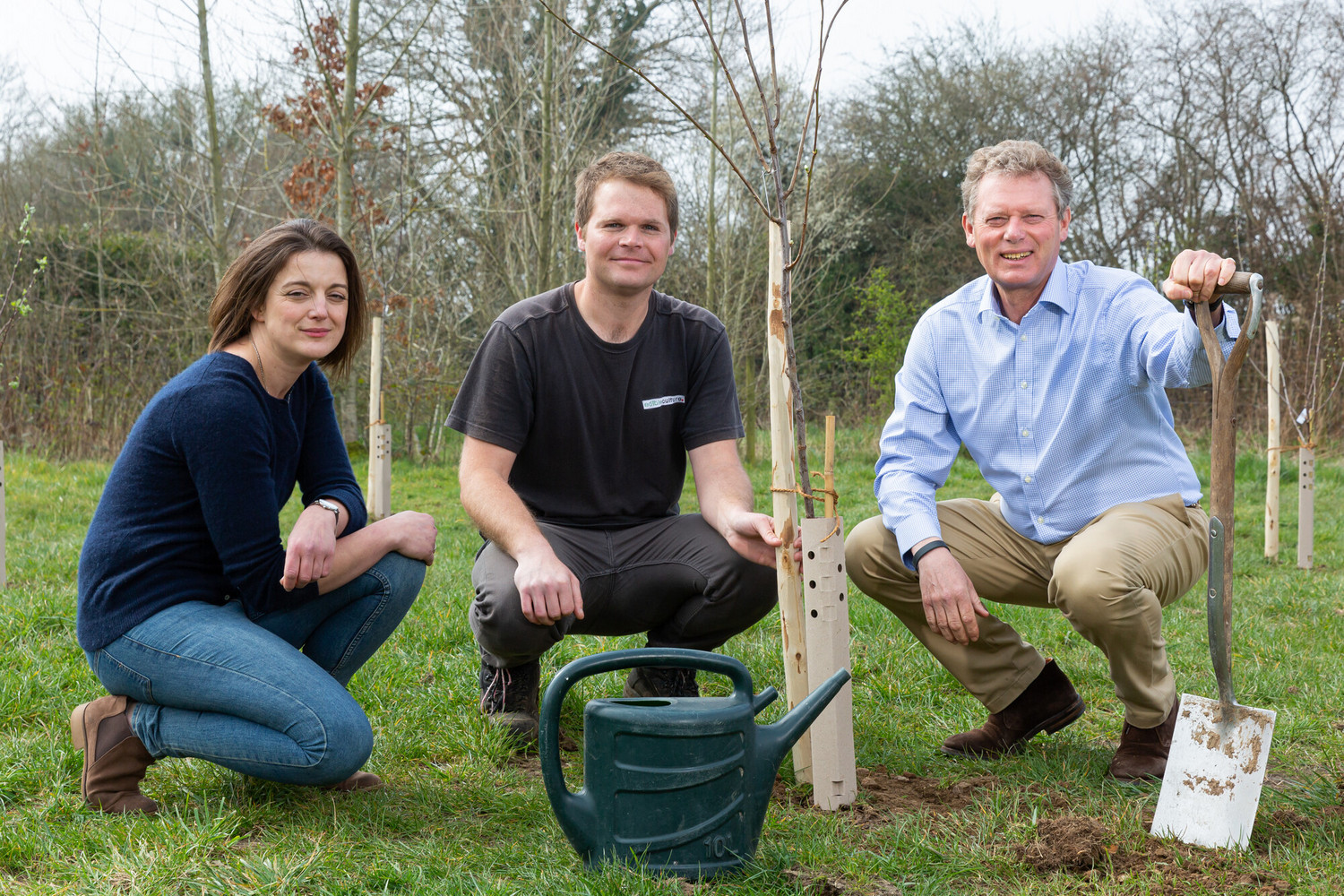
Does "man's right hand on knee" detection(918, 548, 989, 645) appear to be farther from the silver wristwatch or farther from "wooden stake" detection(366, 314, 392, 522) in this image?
"wooden stake" detection(366, 314, 392, 522)

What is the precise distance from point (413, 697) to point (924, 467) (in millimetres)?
1854

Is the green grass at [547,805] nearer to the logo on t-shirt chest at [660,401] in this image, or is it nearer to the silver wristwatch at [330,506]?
the silver wristwatch at [330,506]

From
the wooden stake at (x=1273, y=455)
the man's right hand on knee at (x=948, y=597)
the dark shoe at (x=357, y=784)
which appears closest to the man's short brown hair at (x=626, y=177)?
the man's right hand on knee at (x=948, y=597)

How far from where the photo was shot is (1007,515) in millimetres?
2990

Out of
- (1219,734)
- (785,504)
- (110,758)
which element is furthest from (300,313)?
(1219,734)

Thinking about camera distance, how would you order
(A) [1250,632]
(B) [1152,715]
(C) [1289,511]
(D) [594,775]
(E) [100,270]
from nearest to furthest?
(D) [594,775] → (B) [1152,715] → (A) [1250,632] → (C) [1289,511] → (E) [100,270]

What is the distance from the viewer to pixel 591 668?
195cm

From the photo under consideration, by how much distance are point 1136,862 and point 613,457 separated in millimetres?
1866

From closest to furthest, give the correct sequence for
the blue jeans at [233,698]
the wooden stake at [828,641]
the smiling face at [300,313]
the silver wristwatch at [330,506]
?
1. the blue jeans at [233,698]
2. the wooden stake at [828,641]
3. the smiling face at [300,313]
4. the silver wristwatch at [330,506]

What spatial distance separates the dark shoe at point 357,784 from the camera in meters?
2.59

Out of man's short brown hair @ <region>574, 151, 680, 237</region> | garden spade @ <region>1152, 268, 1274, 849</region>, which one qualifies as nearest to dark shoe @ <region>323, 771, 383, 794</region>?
man's short brown hair @ <region>574, 151, 680, 237</region>

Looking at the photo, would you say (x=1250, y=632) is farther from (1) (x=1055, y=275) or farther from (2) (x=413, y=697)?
(2) (x=413, y=697)

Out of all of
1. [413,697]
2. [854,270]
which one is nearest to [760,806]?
[413,697]

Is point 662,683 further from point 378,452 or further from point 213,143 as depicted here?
point 213,143
